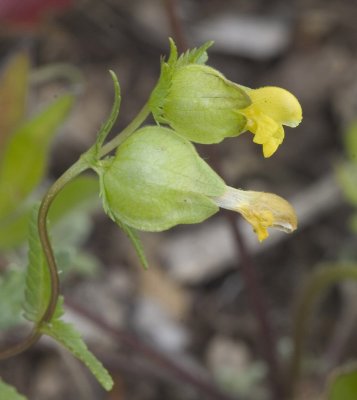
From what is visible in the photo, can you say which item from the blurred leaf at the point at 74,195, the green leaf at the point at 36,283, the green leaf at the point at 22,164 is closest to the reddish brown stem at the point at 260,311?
the blurred leaf at the point at 74,195

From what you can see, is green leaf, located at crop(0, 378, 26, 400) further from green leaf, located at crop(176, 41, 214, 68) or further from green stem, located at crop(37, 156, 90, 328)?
green leaf, located at crop(176, 41, 214, 68)

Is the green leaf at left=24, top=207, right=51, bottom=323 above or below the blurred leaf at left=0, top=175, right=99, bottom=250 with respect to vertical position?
above

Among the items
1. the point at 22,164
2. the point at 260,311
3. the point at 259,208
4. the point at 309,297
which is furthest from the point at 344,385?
the point at 22,164

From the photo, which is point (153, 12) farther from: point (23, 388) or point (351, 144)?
point (23, 388)

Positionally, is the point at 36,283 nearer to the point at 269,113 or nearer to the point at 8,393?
the point at 8,393

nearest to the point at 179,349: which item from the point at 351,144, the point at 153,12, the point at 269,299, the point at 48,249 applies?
the point at 269,299

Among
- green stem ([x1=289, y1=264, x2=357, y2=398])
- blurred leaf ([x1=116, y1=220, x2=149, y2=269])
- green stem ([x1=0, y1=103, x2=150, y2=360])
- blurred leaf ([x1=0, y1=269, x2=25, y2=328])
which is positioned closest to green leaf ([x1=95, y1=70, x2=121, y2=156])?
green stem ([x1=0, y1=103, x2=150, y2=360])
